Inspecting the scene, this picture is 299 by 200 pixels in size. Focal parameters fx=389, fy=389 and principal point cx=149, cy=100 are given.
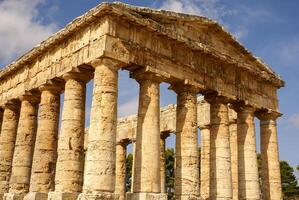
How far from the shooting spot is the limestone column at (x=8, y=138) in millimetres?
24234

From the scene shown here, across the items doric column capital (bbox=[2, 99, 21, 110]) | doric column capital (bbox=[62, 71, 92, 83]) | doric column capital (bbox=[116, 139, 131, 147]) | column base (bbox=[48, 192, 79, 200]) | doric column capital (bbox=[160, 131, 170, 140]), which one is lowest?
column base (bbox=[48, 192, 79, 200])

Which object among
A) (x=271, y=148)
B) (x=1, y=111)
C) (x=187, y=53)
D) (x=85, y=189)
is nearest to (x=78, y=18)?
(x=187, y=53)

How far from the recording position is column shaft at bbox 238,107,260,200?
22359mm

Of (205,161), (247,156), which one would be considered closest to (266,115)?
(247,156)

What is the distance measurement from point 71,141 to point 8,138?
8515 mm

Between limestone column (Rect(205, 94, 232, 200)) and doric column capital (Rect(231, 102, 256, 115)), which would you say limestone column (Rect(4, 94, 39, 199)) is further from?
doric column capital (Rect(231, 102, 256, 115))

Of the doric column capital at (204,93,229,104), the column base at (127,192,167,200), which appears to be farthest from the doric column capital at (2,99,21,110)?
the doric column capital at (204,93,229,104)

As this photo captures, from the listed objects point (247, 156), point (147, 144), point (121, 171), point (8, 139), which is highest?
point (8, 139)

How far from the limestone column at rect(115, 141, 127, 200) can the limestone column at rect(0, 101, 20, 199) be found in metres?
8.60

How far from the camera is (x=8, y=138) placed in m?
24.8

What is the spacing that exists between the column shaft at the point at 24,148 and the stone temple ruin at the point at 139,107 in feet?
0.19

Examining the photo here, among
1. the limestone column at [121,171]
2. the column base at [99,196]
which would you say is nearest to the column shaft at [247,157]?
the column base at [99,196]

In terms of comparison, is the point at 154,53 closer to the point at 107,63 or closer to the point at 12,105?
the point at 107,63

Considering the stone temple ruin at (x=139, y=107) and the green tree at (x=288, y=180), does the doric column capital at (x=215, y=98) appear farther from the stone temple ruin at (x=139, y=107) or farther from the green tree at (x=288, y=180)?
the green tree at (x=288, y=180)
